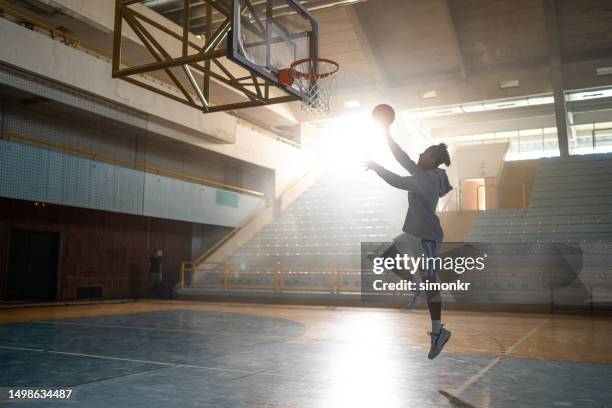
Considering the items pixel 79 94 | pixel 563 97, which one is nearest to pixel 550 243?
pixel 563 97

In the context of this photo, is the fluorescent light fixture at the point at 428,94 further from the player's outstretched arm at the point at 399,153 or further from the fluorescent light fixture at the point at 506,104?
the player's outstretched arm at the point at 399,153

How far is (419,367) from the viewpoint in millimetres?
5078

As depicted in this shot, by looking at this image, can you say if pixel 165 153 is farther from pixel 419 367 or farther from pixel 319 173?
pixel 419 367

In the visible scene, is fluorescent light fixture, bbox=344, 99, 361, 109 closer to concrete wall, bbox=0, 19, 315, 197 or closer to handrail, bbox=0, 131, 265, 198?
concrete wall, bbox=0, 19, 315, 197

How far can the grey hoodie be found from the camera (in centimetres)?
454

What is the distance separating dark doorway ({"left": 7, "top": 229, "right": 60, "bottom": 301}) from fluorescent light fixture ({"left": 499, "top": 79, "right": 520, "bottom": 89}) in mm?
17220

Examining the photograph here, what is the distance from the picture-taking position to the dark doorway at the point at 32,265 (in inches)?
568

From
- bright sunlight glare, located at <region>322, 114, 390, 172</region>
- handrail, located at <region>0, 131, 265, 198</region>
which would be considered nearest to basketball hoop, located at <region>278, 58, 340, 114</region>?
handrail, located at <region>0, 131, 265, 198</region>

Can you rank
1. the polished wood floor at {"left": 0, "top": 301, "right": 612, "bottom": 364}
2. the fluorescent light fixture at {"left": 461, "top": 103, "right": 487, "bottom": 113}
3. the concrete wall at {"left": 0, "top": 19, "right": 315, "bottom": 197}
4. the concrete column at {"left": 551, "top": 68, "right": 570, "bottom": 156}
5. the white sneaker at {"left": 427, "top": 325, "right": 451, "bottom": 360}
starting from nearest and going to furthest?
the white sneaker at {"left": 427, "top": 325, "right": 451, "bottom": 360}
the polished wood floor at {"left": 0, "top": 301, "right": 612, "bottom": 364}
the concrete wall at {"left": 0, "top": 19, "right": 315, "bottom": 197}
the concrete column at {"left": 551, "top": 68, "right": 570, "bottom": 156}
the fluorescent light fixture at {"left": 461, "top": 103, "right": 487, "bottom": 113}

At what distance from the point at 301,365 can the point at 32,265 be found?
12490mm

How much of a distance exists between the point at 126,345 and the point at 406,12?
1654cm

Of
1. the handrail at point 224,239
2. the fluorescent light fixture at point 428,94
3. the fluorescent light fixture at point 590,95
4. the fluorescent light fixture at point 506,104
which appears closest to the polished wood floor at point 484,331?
the handrail at point 224,239

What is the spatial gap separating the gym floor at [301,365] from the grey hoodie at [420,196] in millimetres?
1257

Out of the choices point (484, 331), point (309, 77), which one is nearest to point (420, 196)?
point (484, 331)
